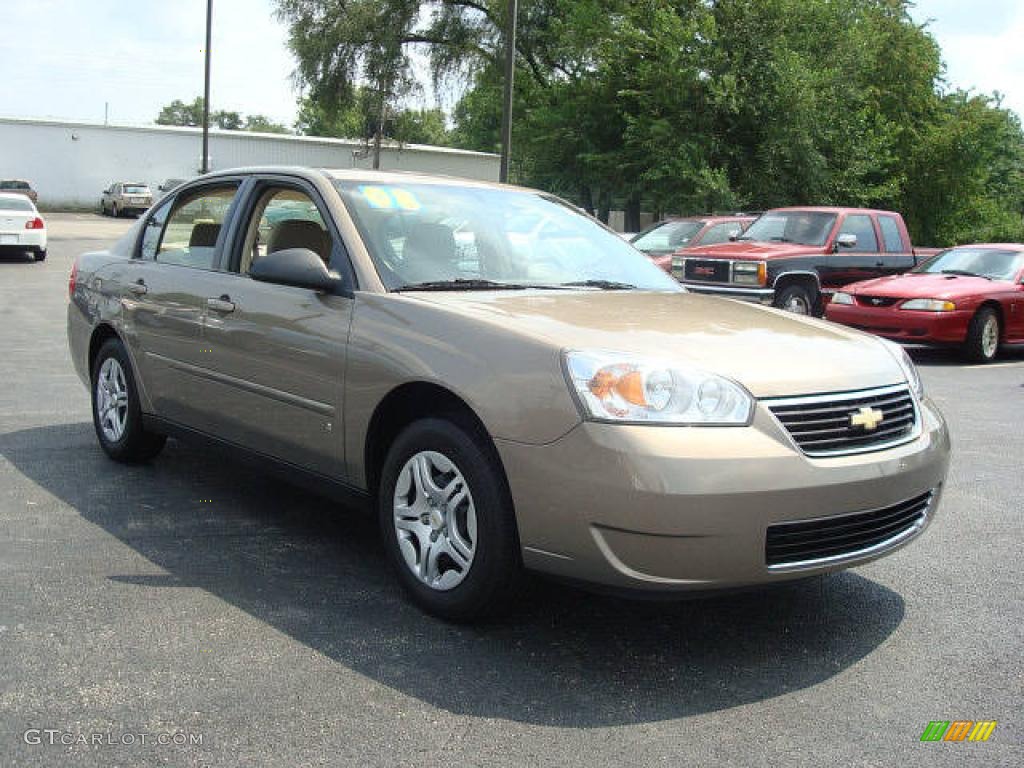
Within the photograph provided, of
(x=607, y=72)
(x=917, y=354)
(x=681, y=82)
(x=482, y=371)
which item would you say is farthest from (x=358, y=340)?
(x=607, y=72)

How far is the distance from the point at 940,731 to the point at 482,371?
172 centimetres

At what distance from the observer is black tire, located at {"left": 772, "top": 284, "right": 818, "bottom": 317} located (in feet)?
46.3

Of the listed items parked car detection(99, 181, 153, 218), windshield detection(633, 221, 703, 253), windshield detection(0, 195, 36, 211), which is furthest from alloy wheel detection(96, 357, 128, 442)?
parked car detection(99, 181, 153, 218)

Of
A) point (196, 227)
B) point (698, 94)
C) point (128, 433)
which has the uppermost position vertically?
point (698, 94)

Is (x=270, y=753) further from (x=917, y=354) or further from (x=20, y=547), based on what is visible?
(x=917, y=354)

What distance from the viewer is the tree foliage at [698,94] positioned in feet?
92.0

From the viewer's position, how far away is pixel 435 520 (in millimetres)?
3809

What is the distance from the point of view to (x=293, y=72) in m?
37.7

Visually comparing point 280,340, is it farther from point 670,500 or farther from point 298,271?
point 670,500

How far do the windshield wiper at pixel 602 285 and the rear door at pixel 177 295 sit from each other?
5.51 feet

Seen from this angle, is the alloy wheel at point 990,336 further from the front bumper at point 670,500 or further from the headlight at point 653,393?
the headlight at point 653,393

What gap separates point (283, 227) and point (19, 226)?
64.6 ft

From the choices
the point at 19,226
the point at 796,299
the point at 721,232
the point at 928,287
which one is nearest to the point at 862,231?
the point at 796,299

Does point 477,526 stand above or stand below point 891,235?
below
